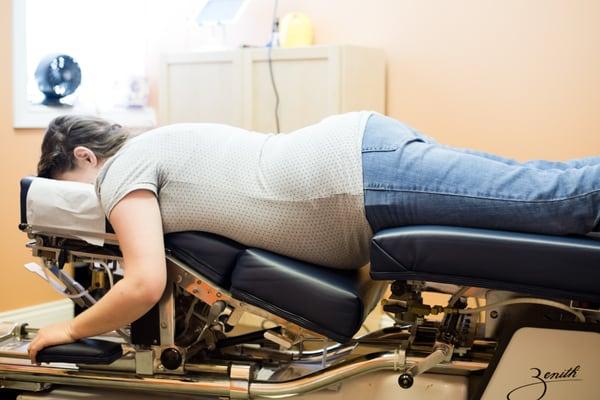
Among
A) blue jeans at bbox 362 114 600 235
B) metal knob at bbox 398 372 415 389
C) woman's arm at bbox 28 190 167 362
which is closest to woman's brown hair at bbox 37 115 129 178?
woman's arm at bbox 28 190 167 362

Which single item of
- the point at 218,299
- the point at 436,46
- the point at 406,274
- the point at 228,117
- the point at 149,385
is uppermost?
the point at 436,46

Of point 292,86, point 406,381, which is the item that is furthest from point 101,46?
point 406,381

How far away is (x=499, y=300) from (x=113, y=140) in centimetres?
87

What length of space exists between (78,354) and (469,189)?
836 mm

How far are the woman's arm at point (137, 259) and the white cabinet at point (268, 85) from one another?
1.43 m

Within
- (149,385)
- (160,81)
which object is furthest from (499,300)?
(160,81)

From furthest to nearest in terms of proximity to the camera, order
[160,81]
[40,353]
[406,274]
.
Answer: [160,81] → [40,353] → [406,274]

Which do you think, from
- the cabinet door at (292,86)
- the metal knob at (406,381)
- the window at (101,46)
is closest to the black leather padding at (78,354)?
the metal knob at (406,381)

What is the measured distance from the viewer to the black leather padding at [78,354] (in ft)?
4.83

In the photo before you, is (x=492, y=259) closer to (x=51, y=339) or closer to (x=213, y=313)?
(x=213, y=313)

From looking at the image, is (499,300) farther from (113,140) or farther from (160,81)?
(160,81)

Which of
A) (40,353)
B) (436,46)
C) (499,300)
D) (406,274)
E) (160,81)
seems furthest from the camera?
(160,81)

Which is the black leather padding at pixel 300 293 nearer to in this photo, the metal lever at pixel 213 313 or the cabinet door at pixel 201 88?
the metal lever at pixel 213 313

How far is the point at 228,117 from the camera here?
2.95 meters
